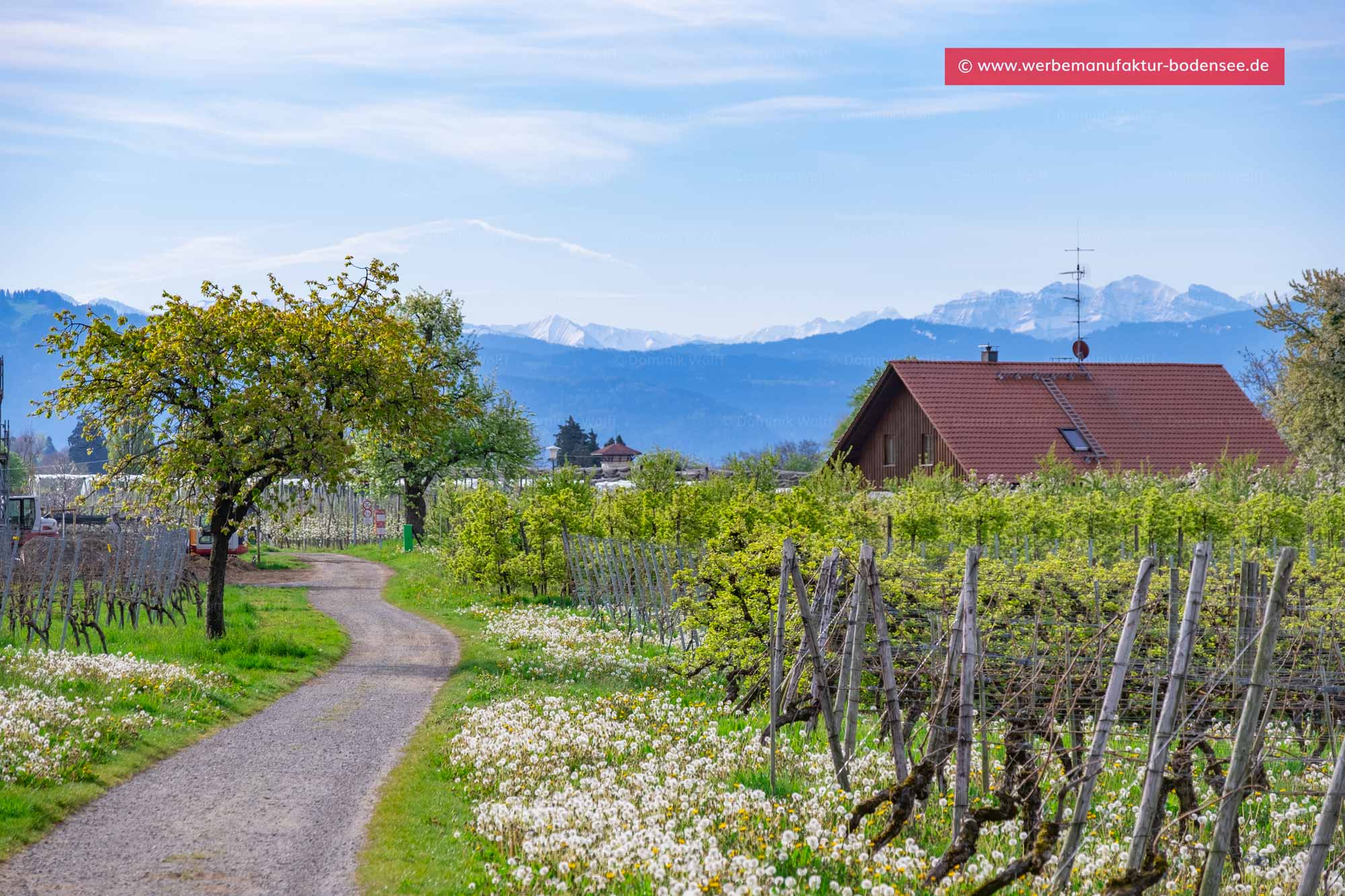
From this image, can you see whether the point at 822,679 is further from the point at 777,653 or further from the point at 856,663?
the point at 777,653

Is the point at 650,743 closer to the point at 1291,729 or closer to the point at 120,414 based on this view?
the point at 1291,729

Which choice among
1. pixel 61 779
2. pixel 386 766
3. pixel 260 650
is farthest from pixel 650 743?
pixel 260 650

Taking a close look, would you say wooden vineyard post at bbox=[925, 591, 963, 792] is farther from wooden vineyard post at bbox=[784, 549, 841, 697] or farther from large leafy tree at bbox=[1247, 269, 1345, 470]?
large leafy tree at bbox=[1247, 269, 1345, 470]

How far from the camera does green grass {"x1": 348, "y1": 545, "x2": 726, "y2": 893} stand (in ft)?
26.6

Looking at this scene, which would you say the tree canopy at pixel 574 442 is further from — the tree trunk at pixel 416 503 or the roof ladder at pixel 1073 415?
the roof ladder at pixel 1073 415

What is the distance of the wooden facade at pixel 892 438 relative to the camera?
45875 mm

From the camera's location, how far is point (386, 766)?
38.1 feet

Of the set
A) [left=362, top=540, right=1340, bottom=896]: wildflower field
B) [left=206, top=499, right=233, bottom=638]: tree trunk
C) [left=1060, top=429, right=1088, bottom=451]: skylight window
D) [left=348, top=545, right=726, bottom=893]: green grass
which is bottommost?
[left=348, top=545, right=726, bottom=893]: green grass

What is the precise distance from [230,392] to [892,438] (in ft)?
111

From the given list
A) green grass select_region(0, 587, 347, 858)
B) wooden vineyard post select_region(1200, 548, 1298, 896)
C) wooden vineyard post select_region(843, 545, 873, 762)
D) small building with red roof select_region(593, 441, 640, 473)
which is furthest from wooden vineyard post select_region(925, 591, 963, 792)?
small building with red roof select_region(593, 441, 640, 473)

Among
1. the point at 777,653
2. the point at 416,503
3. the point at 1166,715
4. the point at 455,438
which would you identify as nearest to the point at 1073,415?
the point at 455,438

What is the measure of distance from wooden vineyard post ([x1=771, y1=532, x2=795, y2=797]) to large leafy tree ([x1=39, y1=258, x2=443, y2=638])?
1153cm

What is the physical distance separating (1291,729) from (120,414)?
17.8 meters

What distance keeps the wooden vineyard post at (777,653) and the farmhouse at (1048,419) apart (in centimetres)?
3405
